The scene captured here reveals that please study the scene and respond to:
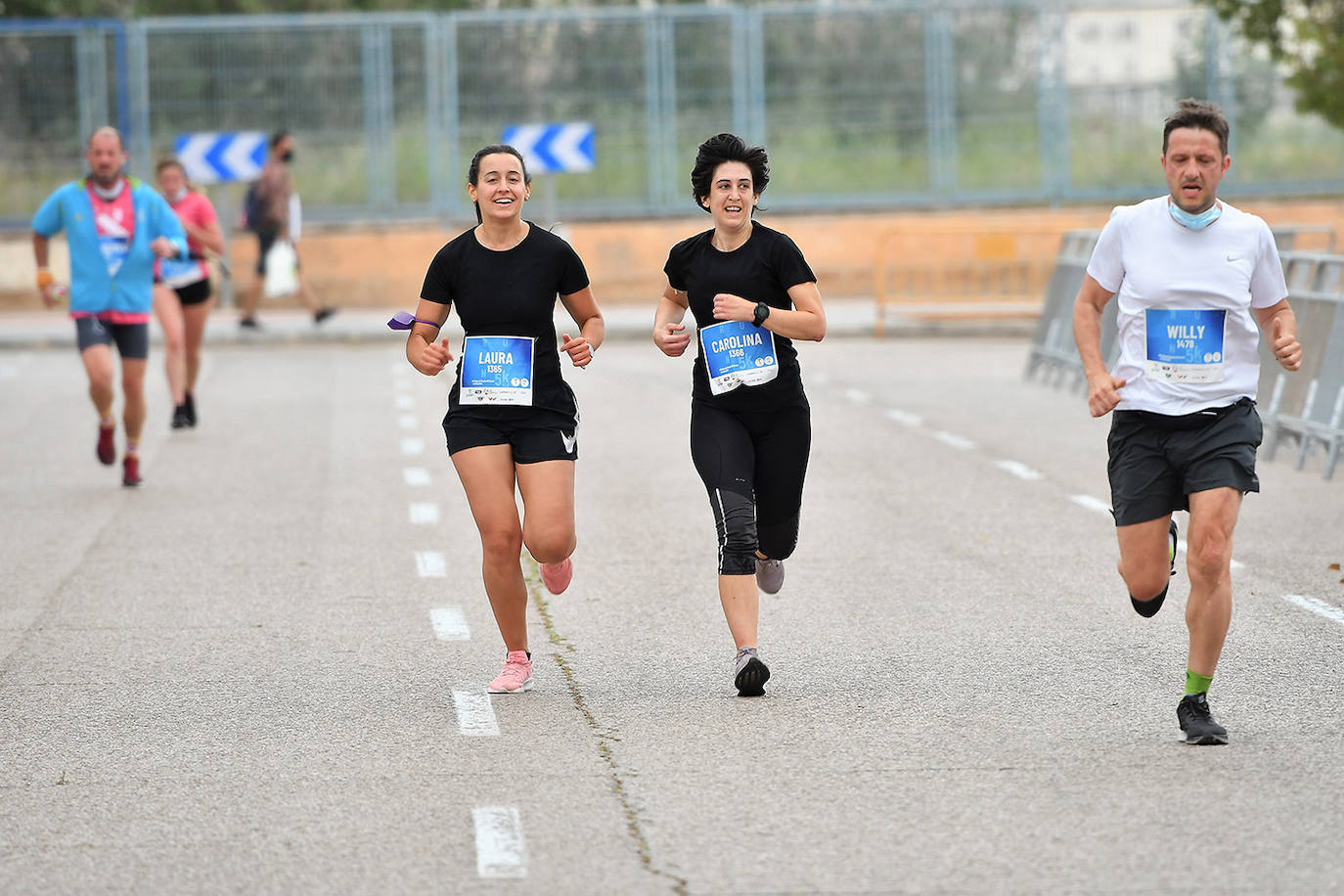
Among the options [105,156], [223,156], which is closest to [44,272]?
[105,156]

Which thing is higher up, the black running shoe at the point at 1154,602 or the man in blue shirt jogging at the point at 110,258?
the man in blue shirt jogging at the point at 110,258

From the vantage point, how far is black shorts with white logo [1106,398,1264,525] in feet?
21.2

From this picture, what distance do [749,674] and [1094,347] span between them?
1.53 m

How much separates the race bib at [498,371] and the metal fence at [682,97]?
2053cm

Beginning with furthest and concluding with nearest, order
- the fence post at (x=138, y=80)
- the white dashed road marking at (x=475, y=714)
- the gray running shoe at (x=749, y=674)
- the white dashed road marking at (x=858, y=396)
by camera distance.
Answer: the fence post at (x=138, y=80)
the white dashed road marking at (x=858, y=396)
the gray running shoe at (x=749, y=674)
the white dashed road marking at (x=475, y=714)

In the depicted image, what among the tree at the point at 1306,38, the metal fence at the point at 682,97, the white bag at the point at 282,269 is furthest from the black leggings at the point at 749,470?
the metal fence at the point at 682,97

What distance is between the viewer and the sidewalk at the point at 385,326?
955 inches

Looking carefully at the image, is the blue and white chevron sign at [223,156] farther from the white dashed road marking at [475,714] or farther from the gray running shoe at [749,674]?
the gray running shoe at [749,674]

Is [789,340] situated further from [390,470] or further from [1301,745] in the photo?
[390,470]

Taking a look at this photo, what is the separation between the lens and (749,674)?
23.2 ft

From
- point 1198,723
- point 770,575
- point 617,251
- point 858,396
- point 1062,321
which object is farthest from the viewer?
point 617,251

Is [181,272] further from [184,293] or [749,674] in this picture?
[749,674]

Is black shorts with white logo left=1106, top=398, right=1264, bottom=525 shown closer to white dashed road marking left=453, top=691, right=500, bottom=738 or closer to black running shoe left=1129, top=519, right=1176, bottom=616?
black running shoe left=1129, top=519, right=1176, bottom=616

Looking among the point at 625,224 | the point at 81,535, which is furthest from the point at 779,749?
the point at 625,224
